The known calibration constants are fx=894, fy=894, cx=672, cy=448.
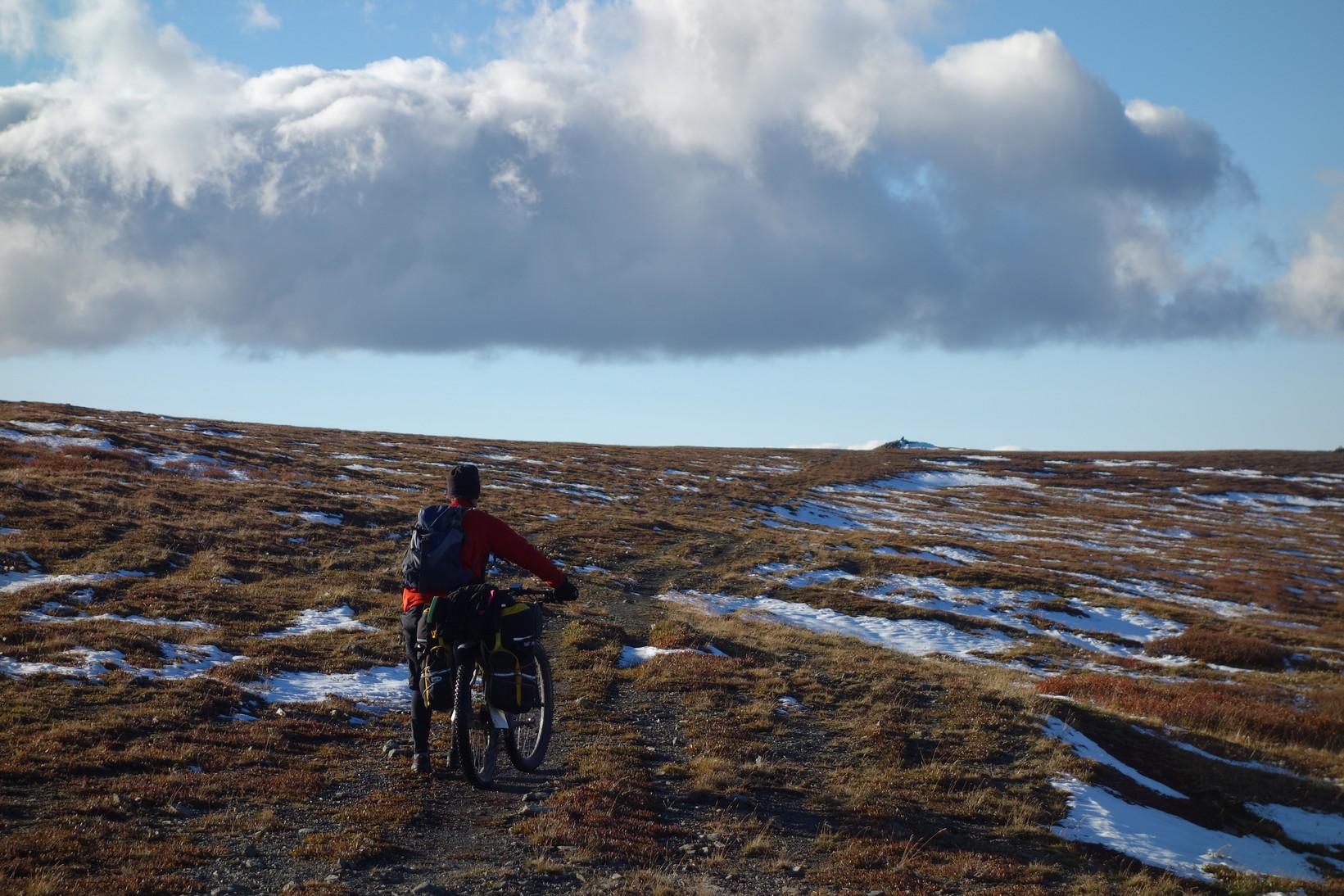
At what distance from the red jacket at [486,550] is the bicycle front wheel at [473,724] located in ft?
2.93

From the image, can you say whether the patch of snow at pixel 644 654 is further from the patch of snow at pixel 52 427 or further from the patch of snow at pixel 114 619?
the patch of snow at pixel 52 427

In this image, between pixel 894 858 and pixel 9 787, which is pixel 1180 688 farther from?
pixel 9 787

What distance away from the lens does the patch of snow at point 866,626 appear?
2791 cm

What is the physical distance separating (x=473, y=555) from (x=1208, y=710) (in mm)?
17158

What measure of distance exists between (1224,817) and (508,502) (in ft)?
123

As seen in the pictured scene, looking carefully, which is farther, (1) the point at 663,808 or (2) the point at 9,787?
(1) the point at 663,808

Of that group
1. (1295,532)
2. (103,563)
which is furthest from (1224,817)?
(1295,532)

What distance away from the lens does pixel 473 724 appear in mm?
9422

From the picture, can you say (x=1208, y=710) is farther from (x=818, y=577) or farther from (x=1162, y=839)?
(x=818, y=577)

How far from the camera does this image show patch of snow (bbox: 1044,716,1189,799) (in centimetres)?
1292

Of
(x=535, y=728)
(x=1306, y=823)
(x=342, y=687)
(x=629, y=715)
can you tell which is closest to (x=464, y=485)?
(x=535, y=728)

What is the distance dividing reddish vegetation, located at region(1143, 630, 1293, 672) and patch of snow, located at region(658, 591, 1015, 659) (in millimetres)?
5849

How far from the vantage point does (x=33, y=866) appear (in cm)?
681

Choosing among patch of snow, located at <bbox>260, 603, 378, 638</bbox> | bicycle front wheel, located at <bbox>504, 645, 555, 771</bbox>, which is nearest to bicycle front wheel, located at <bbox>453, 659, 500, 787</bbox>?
bicycle front wheel, located at <bbox>504, 645, 555, 771</bbox>
